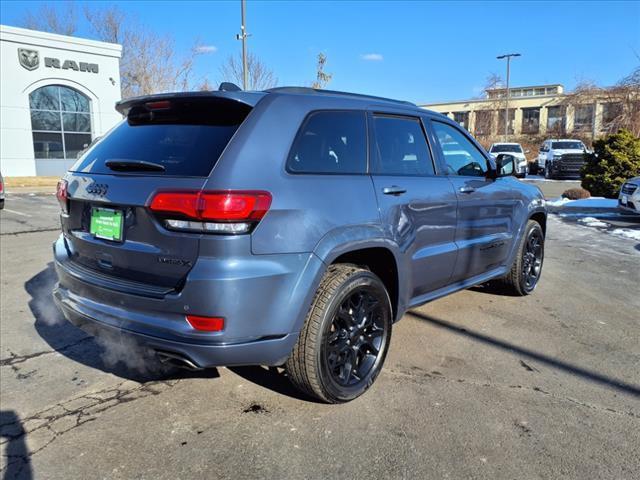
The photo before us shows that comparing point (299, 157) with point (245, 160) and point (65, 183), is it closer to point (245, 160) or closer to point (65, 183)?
point (245, 160)

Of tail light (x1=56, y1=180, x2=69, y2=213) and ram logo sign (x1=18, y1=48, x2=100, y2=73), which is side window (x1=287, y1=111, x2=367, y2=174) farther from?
ram logo sign (x1=18, y1=48, x2=100, y2=73)

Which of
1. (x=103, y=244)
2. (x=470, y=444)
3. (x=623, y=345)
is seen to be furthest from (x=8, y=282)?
(x=623, y=345)

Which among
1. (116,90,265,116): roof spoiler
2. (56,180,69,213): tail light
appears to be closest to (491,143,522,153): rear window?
(116,90,265,116): roof spoiler

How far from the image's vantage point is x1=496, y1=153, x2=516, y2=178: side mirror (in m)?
4.73

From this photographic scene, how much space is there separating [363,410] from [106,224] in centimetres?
183

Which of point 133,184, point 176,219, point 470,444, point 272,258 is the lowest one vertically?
point 470,444

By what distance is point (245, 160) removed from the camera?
2.55m

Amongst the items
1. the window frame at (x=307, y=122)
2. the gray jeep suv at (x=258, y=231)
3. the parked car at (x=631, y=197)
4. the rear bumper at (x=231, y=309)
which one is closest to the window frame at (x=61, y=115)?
the parked car at (x=631, y=197)

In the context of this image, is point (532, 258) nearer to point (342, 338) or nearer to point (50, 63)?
point (342, 338)

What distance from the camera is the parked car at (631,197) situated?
33.4 ft

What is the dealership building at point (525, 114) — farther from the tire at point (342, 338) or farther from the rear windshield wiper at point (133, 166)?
the rear windshield wiper at point (133, 166)

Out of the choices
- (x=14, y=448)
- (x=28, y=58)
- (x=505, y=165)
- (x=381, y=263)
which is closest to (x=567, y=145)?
(x=505, y=165)

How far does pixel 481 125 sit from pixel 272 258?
181ft

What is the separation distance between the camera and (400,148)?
3596mm
